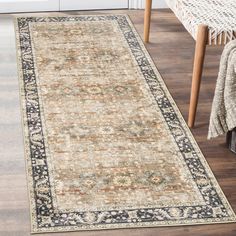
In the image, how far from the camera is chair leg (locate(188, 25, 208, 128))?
291cm

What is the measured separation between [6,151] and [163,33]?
1.65 m

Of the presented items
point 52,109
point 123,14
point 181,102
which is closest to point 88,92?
point 52,109

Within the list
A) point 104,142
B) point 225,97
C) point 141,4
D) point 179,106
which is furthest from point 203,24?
point 141,4

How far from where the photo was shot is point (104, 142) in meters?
2.89

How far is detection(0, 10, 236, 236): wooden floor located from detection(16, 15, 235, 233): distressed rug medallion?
0.04m

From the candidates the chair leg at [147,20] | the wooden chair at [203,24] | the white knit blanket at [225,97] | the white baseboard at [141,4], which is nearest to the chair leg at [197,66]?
the wooden chair at [203,24]

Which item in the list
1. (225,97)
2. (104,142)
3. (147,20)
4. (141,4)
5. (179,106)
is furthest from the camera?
(141,4)

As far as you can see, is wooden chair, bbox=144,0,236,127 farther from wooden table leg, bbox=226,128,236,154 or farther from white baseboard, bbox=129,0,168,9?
white baseboard, bbox=129,0,168,9

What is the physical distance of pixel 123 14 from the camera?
14.3 ft

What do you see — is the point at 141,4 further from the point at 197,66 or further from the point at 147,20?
the point at 197,66

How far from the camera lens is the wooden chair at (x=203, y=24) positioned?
2.93 m

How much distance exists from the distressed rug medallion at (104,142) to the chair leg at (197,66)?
0.07 meters

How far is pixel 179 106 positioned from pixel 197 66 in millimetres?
313

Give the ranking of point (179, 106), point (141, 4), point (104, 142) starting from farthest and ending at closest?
1. point (141, 4)
2. point (179, 106)
3. point (104, 142)
